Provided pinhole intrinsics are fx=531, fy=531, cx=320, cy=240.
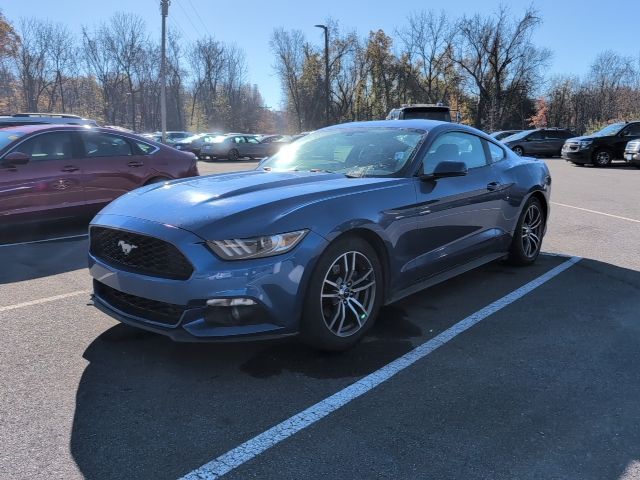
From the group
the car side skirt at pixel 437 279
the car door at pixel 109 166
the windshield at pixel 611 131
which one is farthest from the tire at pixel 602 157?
the car door at pixel 109 166

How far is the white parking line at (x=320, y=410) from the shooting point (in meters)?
2.36

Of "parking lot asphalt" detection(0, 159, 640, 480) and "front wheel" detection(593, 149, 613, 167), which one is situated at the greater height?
"front wheel" detection(593, 149, 613, 167)

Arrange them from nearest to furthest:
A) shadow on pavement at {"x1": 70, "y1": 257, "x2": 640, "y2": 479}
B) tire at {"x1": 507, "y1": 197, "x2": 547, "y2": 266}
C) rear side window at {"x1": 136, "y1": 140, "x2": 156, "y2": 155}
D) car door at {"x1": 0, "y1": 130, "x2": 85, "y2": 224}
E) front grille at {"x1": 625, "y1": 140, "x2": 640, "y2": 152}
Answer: shadow on pavement at {"x1": 70, "y1": 257, "x2": 640, "y2": 479}, tire at {"x1": 507, "y1": 197, "x2": 547, "y2": 266}, car door at {"x1": 0, "y1": 130, "x2": 85, "y2": 224}, rear side window at {"x1": 136, "y1": 140, "x2": 156, "y2": 155}, front grille at {"x1": 625, "y1": 140, "x2": 640, "y2": 152}

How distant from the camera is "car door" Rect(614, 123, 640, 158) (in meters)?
21.2

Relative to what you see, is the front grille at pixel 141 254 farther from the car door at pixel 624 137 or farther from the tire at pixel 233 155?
the tire at pixel 233 155

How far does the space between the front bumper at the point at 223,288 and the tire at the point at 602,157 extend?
21498 mm

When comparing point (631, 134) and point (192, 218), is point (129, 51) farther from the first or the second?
point (192, 218)

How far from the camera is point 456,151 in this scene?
4.75 m

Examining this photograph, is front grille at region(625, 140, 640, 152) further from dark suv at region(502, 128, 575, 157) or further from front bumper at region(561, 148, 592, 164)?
dark suv at region(502, 128, 575, 157)

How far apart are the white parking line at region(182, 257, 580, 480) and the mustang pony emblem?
1.43 m

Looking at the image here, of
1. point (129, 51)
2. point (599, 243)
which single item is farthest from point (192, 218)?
point (129, 51)

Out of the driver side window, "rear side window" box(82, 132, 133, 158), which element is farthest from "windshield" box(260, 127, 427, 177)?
"rear side window" box(82, 132, 133, 158)

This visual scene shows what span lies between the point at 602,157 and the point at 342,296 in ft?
70.5

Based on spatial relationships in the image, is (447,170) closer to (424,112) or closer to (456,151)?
(456,151)
